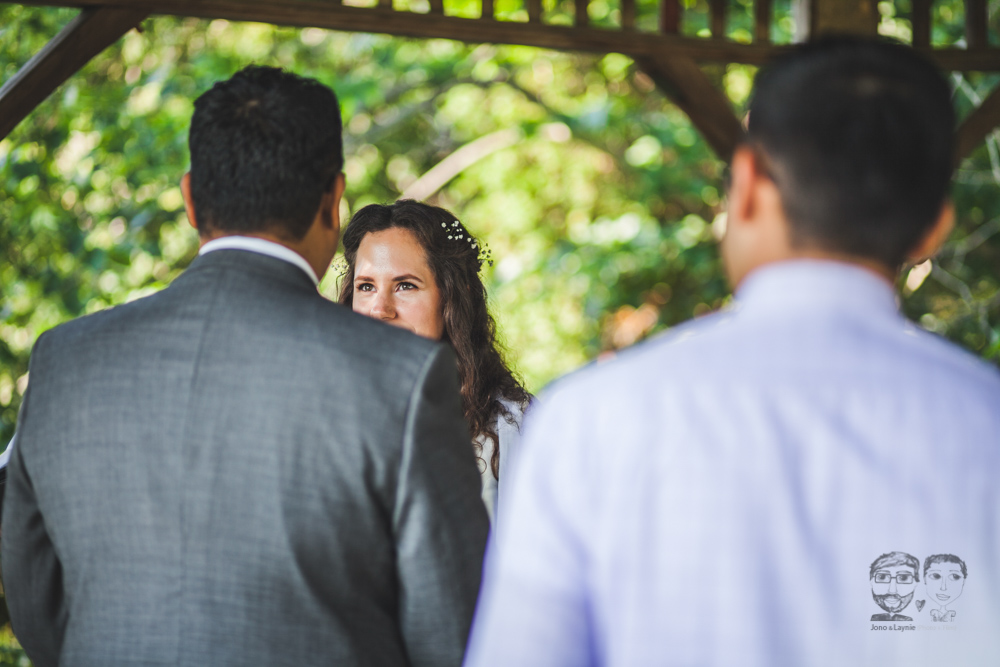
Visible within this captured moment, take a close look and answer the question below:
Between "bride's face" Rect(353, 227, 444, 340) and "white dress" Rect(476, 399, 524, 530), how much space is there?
0.27 meters

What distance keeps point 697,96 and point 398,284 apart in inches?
57.6

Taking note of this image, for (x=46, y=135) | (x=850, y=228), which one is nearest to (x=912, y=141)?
(x=850, y=228)

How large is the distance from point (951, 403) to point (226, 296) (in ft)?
2.53

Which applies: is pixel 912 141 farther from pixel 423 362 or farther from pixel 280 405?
pixel 280 405

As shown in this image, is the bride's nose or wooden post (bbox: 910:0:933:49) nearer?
the bride's nose

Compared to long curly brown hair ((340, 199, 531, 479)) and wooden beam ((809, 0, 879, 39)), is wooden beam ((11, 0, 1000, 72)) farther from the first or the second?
long curly brown hair ((340, 199, 531, 479))

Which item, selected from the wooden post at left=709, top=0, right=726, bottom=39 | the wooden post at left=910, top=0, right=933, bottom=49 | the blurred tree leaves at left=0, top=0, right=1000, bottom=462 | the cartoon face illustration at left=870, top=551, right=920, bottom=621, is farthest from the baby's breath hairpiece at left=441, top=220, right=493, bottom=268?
the wooden post at left=910, top=0, right=933, bottom=49

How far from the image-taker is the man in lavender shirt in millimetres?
758

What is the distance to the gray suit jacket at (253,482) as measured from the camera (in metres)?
1.04

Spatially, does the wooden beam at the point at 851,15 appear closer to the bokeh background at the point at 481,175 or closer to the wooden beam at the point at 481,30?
the wooden beam at the point at 481,30

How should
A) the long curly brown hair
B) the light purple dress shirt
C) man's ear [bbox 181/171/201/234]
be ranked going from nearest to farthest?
the light purple dress shirt < man's ear [bbox 181/171/201/234] < the long curly brown hair

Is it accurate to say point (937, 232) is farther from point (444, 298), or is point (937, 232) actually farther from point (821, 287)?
point (444, 298)

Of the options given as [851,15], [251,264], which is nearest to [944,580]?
[251,264]

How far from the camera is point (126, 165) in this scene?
165 inches
